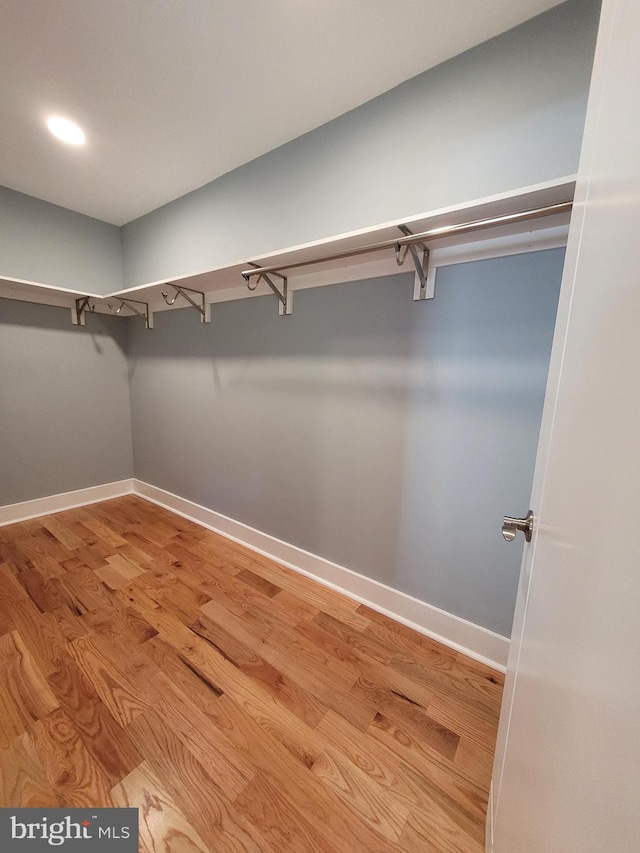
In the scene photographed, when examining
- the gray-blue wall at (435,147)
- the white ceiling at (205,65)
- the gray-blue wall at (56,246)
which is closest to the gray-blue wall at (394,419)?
the gray-blue wall at (435,147)

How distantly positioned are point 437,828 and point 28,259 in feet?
12.5

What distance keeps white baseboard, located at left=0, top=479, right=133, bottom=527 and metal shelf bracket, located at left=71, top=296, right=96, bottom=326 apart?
1.49 m

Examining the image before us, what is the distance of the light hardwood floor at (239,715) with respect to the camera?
0.89 metres

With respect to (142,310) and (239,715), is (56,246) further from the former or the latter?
(239,715)

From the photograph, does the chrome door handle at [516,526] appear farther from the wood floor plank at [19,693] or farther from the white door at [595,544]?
the wood floor plank at [19,693]

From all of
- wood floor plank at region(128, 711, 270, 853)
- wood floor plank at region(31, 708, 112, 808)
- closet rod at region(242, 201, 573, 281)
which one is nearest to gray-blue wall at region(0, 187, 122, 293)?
closet rod at region(242, 201, 573, 281)

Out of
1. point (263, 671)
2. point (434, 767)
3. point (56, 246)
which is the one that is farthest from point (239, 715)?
point (56, 246)

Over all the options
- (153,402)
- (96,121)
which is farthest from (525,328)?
(153,402)

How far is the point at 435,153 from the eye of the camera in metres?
1.33

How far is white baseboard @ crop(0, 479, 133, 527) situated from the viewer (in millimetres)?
2467

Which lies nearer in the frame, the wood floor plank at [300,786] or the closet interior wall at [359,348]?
the wood floor plank at [300,786]

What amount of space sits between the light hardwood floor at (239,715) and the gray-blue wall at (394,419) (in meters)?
0.36

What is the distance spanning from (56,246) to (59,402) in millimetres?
1249

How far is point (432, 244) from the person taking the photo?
4.45ft
